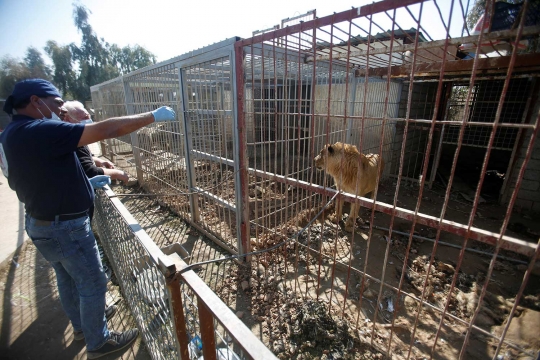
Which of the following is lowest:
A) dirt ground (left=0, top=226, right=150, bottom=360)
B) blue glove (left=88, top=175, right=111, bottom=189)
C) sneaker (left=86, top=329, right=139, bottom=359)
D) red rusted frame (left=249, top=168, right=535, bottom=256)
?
dirt ground (left=0, top=226, right=150, bottom=360)

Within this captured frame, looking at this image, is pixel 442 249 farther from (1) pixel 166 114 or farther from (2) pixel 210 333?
(1) pixel 166 114

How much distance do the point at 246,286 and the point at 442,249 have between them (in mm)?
3390

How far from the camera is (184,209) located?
505cm

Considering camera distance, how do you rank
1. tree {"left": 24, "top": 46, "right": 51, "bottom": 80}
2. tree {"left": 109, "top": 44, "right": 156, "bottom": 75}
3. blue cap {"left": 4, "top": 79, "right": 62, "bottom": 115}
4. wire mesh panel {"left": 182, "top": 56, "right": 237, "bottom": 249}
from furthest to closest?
tree {"left": 109, "top": 44, "right": 156, "bottom": 75}, tree {"left": 24, "top": 46, "right": 51, "bottom": 80}, wire mesh panel {"left": 182, "top": 56, "right": 237, "bottom": 249}, blue cap {"left": 4, "top": 79, "right": 62, "bottom": 115}

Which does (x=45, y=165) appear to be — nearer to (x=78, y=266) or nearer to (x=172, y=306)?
(x=78, y=266)

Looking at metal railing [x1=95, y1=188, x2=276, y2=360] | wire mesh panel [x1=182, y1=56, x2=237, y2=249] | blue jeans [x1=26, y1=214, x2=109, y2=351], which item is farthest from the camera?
wire mesh panel [x1=182, y1=56, x2=237, y2=249]

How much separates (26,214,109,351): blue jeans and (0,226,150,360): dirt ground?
36cm

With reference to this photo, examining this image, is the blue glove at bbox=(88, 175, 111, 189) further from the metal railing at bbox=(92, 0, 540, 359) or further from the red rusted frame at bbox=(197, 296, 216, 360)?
the red rusted frame at bbox=(197, 296, 216, 360)

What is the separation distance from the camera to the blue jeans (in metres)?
2.01

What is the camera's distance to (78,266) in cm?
212

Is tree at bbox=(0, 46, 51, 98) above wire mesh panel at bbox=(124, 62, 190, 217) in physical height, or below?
above

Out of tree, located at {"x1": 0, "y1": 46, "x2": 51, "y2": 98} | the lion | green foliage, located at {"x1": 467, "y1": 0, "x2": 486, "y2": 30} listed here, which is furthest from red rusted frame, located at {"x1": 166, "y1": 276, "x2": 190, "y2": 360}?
tree, located at {"x1": 0, "y1": 46, "x2": 51, "y2": 98}

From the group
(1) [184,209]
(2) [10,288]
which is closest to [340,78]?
(1) [184,209]

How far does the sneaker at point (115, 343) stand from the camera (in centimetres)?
238
